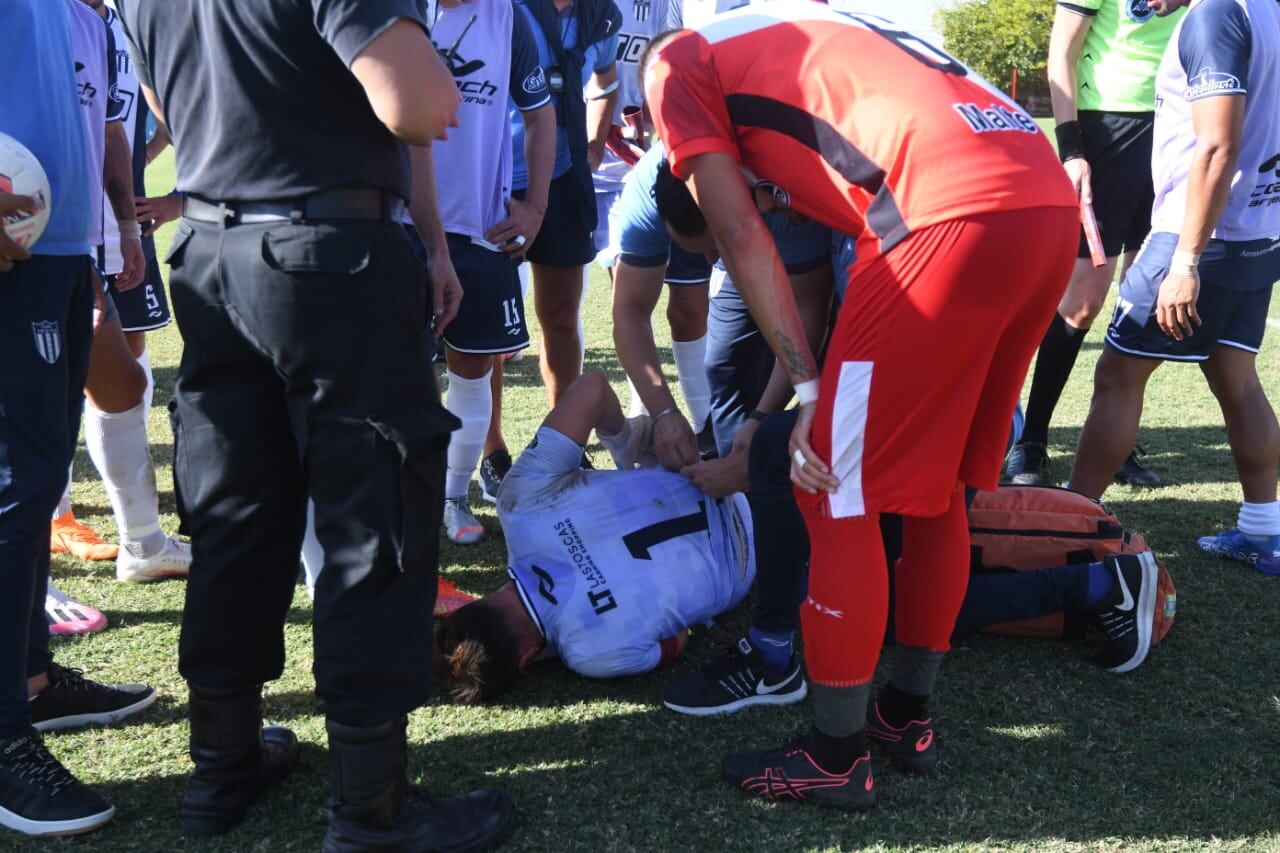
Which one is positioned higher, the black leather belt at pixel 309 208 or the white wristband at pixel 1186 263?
the black leather belt at pixel 309 208

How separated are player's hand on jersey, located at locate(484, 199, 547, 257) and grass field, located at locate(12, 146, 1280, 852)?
1199 millimetres

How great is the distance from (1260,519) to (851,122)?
2.53 m

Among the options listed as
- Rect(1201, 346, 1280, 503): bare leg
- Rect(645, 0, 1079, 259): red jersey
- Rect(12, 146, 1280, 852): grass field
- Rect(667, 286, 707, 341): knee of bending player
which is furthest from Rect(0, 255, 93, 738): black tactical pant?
Rect(1201, 346, 1280, 503): bare leg

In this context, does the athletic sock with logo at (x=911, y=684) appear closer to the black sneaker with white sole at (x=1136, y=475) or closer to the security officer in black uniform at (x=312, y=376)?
the security officer in black uniform at (x=312, y=376)

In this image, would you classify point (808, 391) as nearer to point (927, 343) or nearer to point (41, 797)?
point (927, 343)

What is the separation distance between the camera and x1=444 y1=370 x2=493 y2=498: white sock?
4.03 m

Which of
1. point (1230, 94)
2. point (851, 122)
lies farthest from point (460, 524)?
point (1230, 94)

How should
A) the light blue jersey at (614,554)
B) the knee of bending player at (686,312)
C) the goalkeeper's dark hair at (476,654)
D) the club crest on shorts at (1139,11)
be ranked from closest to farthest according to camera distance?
the goalkeeper's dark hair at (476,654), the light blue jersey at (614,554), the club crest on shorts at (1139,11), the knee of bending player at (686,312)

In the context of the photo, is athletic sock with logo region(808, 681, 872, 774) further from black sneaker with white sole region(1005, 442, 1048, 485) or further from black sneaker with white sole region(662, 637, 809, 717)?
black sneaker with white sole region(1005, 442, 1048, 485)

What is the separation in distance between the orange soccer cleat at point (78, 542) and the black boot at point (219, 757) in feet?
5.56

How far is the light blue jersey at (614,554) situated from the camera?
9.89 feet

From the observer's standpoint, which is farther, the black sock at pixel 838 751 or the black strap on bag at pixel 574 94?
the black strap on bag at pixel 574 94

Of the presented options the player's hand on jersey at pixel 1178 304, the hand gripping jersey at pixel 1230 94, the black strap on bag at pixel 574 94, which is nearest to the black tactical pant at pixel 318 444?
the black strap on bag at pixel 574 94

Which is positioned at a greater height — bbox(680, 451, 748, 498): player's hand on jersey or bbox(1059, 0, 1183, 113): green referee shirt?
bbox(1059, 0, 1183, 113): green referee shirt
